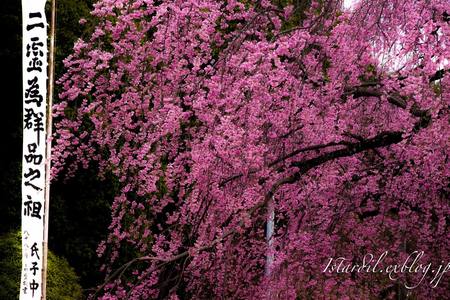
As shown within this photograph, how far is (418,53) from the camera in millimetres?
3951

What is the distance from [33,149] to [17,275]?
7.45ft

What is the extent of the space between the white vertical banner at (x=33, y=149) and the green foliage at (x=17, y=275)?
1830 mm

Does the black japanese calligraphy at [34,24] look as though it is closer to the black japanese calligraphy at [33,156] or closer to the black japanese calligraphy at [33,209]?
the black japanese calligraphy at [33,156]

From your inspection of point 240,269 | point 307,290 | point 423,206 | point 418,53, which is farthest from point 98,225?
point 418,53

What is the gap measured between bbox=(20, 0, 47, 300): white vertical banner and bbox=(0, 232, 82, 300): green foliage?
1.83 meters

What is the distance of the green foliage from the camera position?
5980mm

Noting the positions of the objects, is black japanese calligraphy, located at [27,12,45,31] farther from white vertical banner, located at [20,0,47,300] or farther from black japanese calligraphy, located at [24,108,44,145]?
black japanese calligraphy, located at [24,108,44,145]

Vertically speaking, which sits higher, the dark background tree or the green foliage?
the dark background tree

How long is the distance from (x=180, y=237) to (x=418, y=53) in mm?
2100

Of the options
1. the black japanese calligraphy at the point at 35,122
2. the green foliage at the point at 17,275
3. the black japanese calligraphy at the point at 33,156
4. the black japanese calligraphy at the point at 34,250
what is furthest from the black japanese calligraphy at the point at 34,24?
the green foliage at the point at 17,275

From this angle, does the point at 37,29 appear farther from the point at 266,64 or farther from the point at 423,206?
the point at 423,206


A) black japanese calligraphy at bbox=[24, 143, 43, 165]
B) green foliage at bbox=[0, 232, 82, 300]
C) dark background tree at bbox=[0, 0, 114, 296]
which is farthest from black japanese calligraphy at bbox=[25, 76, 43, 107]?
dark background tree at bbox=[0, 0, 114, 296]

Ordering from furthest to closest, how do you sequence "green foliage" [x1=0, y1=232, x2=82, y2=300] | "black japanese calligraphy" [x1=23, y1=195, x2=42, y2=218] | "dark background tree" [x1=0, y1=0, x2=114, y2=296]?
1. "dark background tree" [x1=0, y1=0, x2=114, y2=296]
2. "green foliage" [x1=0, y1=232, x2=82, y2=300]
3. "black japanese calligraphy" [x1=23, y1=195, x2=42, y2=218]

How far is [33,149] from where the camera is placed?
4285mm
